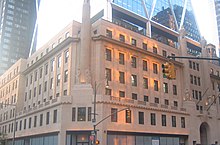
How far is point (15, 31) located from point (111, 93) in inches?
5941

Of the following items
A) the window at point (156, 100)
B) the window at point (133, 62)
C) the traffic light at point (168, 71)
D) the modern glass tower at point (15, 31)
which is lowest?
the traffic light at point (168, 71)

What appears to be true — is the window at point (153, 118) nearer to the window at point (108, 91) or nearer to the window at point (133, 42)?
the window at point (108, 91)

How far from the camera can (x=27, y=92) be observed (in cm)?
6769

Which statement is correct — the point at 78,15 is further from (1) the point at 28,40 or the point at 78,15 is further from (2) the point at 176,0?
(1) the point at 28,40

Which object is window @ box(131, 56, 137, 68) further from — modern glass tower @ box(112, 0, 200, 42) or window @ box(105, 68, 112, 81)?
modern glass tower @ box(112, 0, 200, 42)

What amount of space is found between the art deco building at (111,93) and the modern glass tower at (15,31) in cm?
11158

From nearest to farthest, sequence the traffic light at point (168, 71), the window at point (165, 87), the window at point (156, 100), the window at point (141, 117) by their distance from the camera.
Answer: the traffic light at point (168, 71)
the window at point (141, 117)
the window at point (156, 100)
the window at point (165, 87)

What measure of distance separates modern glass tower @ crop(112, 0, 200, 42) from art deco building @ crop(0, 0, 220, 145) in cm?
1922

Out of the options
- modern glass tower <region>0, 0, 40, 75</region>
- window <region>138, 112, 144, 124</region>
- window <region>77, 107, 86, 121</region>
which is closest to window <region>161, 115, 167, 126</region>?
window <region>138, 112, 144, 124</region>

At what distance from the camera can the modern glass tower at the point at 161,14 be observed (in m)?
78.8

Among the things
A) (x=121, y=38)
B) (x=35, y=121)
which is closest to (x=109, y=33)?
(x=121, y=38)

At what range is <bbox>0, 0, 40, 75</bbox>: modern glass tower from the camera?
6863 inches

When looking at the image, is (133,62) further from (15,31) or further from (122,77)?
(15,31)

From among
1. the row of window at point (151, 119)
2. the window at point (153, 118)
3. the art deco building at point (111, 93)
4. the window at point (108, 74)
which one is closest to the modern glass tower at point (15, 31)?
the art deco building at point (111, 93)
